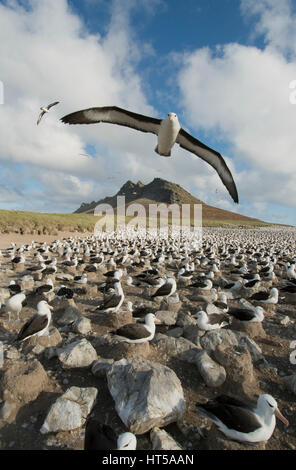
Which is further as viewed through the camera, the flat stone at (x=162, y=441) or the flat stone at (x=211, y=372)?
the flat stone at (x=211, y=372)

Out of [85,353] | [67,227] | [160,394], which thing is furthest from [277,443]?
[67,227]

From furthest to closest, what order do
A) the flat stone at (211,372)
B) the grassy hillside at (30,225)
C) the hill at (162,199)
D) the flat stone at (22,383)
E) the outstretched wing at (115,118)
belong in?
the hill at (162,199) < the grassy hillside at (30,225) < the outstretched wing at (115,118) < the flat stone at (211,372) < the flat stone at (22,383)

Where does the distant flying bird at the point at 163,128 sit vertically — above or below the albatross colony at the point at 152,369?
above

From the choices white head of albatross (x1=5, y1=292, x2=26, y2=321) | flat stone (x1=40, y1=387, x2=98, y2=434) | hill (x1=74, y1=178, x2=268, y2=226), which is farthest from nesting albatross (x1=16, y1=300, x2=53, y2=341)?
hill (x1=74, y1=178, x2=268, y2=226)

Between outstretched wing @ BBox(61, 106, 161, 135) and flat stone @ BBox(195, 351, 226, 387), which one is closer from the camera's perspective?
flat stone @ BBox(195, 351, 226, 387)

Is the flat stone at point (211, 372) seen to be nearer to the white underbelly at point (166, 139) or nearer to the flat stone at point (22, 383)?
the flat stone at point (22, 383)

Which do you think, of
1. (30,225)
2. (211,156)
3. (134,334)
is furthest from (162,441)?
(30,225)

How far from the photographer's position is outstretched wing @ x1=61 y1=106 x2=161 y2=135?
8070mm

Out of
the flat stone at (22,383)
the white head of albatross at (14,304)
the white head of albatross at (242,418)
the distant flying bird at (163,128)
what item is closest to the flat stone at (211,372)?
the white head of albatross at (242,418)

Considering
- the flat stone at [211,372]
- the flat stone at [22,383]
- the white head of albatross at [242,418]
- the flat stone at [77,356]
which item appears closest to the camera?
the white head of albatross at [242,418]

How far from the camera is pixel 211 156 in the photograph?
9.79 m

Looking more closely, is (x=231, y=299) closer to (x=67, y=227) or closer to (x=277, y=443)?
(x=277, y=443)

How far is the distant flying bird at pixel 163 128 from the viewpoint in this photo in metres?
8.08

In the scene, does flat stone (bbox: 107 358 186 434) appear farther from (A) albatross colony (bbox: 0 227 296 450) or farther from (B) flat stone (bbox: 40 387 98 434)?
A: (B) flat stone (bbox: 40 387 98 434)
